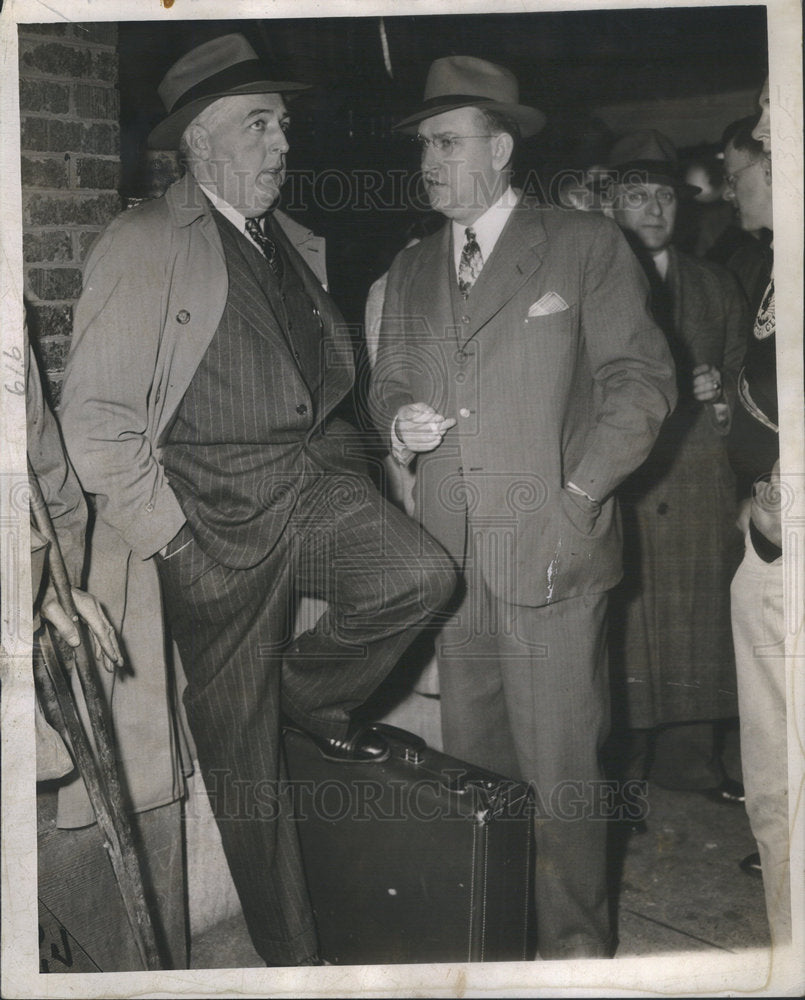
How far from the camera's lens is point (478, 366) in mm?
2441

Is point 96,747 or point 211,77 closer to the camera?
point 211,77

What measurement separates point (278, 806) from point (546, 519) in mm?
933

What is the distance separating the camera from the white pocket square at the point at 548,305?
243 cm

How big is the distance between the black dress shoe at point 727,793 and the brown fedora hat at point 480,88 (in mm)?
1606

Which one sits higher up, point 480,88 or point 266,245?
point 480,88

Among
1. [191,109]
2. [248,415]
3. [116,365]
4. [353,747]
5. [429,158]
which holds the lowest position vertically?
[353,747]

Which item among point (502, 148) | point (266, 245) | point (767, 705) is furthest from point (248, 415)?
point (767, 705)

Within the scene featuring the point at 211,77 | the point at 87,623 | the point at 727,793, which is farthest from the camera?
the point at 727,793

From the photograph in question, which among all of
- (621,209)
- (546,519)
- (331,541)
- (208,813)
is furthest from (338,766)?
(621,209)

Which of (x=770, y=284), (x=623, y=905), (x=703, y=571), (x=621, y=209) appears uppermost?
(x=621, y=209)

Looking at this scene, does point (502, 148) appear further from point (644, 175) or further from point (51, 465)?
point (51, 465)

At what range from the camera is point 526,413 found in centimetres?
244

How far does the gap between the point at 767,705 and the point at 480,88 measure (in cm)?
156

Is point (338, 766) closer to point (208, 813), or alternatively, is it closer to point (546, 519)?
point (208, 813)
